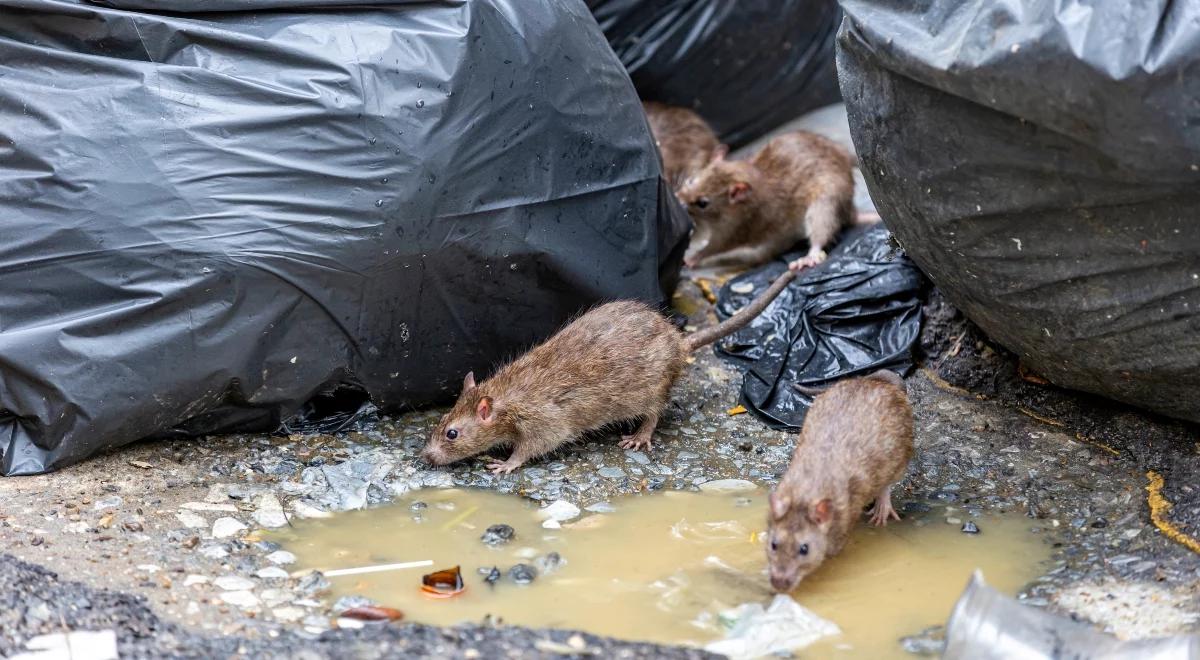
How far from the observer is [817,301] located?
564 centimetres

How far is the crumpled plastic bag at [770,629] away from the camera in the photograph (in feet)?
11.1

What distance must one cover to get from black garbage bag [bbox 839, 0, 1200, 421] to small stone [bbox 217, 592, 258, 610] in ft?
8.22

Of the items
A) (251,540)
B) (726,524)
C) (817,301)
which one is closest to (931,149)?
(726,524)

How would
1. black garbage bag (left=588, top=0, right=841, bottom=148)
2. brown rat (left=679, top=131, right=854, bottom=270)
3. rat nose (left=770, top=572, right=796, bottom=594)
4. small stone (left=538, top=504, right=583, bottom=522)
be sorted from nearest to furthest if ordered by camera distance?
rat nose (left=770, top=572, right=796, bottom=594), small stone (left=538, top=504, right=583, bottom=522), brown rat (left=679, top=131, right=854, bottom=270), black garbage bag (left=588, top=0, right=841, bottom=148)

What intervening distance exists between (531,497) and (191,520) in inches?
47.4

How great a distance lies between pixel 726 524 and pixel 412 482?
4.00ft

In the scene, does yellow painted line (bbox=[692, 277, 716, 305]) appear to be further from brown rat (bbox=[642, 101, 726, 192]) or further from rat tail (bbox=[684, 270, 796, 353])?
rat tail (bbox=[684, 270, 796, 353])

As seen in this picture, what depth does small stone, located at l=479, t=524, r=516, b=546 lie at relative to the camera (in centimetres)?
407

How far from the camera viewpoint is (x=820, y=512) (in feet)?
12.3

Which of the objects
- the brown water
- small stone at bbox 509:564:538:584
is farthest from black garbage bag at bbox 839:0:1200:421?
small stone at bbox 509:564:538:584

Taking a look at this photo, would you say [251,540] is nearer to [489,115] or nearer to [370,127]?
[370,127]

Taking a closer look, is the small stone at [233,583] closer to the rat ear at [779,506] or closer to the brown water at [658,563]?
the brown water at [658,563]

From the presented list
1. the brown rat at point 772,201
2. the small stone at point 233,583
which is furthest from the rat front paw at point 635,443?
the brown rat at point 772,201

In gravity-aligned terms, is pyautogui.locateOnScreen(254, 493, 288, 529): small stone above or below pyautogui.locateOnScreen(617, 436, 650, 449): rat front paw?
above
